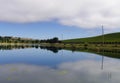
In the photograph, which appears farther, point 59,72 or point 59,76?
point 59,72

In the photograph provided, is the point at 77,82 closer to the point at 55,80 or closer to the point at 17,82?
the point at 55,80

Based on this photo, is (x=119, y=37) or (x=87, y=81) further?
(x=119, y=37)

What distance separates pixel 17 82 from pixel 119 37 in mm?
183605

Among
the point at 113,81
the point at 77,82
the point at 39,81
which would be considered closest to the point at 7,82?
the point at 39,81

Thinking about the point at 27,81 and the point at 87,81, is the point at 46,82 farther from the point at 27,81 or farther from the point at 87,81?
the point at 87,81

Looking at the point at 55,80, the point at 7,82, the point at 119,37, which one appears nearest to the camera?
the point at 7,82

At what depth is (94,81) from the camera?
79.9 ft

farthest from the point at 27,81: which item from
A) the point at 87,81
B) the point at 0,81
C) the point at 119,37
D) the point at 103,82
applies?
the point at 119,37

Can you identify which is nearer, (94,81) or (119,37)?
(94,81)

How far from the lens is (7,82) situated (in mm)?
23328

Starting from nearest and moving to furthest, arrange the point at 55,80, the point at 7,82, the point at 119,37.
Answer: the point at 7,82 < the point at 55,80 < the point at 119,37

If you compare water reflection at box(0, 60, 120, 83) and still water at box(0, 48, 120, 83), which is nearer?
water reflection at box(0, 60, 120, 83)

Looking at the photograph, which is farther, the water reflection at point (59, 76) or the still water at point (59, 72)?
the still water at point (59, 72)

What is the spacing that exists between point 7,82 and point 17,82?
3.04 feet
